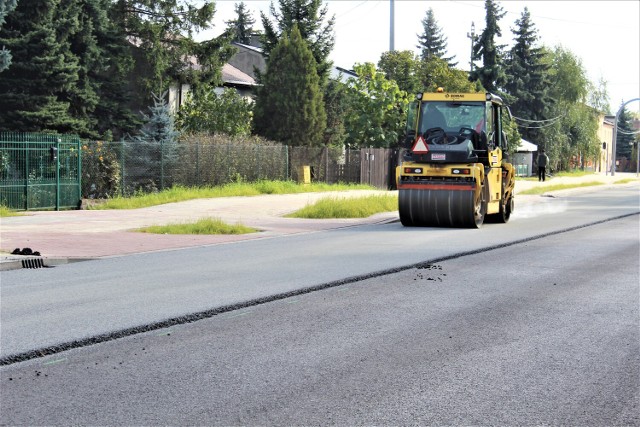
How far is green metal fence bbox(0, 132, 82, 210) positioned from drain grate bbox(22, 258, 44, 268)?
10.6 metres

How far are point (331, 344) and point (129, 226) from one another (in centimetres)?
1279

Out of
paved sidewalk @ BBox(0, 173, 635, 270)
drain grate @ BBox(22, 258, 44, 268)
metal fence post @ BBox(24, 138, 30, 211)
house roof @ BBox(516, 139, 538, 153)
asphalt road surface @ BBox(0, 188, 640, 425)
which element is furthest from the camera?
house roof @ BBox(516, 139, 538, 153)

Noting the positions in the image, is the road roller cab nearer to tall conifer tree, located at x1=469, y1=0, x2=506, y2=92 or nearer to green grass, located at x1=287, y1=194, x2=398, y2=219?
green grass, located at x1=287, y1=194, x2=398, y2=219

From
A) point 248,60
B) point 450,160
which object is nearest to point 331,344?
point 450,160

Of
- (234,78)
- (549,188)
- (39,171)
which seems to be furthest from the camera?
(234,78)

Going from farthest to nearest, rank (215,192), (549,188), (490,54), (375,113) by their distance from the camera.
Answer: (490,54) < (375,113) < (549,188) < (215,192)

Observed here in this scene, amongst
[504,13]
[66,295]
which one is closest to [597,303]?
[66,295]

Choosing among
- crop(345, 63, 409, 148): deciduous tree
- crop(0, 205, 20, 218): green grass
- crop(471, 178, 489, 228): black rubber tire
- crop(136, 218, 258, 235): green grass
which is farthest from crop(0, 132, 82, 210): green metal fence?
crop(345, 63, 409, 148): deciduous tree

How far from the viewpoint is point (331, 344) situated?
23.2 ft

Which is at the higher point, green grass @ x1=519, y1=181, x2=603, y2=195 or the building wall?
the building wall

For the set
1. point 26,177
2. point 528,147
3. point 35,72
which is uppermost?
point 35,72

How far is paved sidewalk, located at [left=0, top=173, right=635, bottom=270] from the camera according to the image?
1461 centimetres

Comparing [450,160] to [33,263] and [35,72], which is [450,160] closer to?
[33,263]

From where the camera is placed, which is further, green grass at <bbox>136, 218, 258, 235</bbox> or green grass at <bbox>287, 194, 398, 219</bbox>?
green grass at <bbox>287, 194, 398, 219</bbox>
